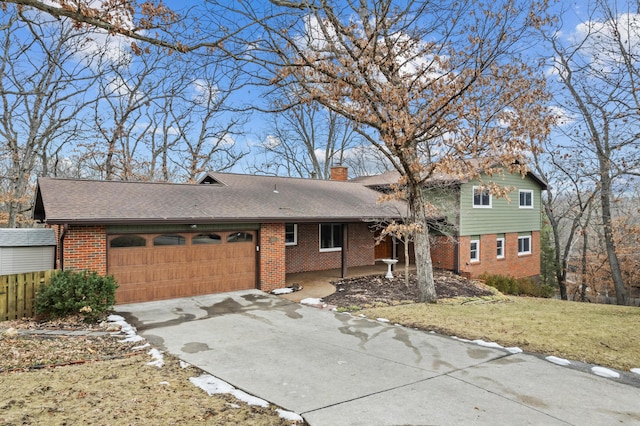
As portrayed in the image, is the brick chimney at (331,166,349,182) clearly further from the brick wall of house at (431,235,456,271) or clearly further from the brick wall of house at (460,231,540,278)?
the brick wall of house at (460,231,540,278)

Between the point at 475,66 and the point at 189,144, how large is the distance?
22928 millimetres

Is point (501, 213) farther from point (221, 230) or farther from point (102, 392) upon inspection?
point (102, 392)

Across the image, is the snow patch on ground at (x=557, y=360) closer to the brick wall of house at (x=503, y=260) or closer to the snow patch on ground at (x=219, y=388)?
the snow patch on ground at (x=219, y=388)

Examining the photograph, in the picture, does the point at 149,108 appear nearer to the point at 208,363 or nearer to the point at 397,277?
the point at 397,277

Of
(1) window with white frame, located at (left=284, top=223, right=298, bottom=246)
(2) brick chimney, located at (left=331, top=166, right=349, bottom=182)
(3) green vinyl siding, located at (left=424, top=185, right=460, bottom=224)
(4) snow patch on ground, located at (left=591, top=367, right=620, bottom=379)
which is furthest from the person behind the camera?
(2) brick chimney, located at (left=331, top=166, right=349, bottom=182)

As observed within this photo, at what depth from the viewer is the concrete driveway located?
15.4 ft

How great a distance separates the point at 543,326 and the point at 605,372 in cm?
292

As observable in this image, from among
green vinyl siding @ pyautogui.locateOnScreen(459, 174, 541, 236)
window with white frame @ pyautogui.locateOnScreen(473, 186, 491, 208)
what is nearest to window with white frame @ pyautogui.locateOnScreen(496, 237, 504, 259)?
green vinyl siding @ pyautogui.locateOnScreen(459, 174, 541, 236)

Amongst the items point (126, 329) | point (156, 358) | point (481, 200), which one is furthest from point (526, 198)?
point (156, 358)

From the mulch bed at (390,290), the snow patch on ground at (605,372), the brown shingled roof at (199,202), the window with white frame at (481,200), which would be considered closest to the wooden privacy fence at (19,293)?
the brown shingled roof at (199,202)

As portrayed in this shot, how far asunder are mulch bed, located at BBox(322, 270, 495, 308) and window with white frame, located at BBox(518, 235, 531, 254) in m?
6.84

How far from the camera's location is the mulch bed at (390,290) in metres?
12.0

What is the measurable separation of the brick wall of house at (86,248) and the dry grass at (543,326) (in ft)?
22.8

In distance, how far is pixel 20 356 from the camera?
6289 mm
